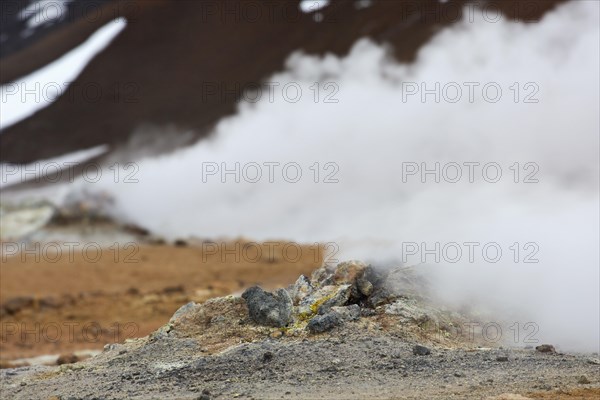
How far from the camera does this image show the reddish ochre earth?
1458 cm

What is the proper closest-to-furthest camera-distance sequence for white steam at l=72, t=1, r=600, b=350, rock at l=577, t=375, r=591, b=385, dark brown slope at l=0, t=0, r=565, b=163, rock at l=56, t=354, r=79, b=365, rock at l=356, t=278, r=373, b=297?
rock at l=577, t=375, r=591, b=385, rock at l=356, t=278, r=373, b=297, rock at l=56, t=354, r=79, b=365, white steam at l=72, t=1, r=600, b=350, dark brown slope at l=0, t=0, r=565, b=163

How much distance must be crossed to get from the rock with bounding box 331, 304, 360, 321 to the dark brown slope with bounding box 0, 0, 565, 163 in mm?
17101

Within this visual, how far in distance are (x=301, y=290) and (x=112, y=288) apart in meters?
9.76

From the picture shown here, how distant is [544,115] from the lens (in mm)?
20016

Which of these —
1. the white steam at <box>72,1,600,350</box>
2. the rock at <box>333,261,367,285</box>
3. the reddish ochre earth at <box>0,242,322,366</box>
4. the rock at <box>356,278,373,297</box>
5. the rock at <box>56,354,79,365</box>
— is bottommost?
the rock at <box>56,354,79,365</box>

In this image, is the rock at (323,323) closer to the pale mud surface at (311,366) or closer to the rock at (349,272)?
the pale mud surface at (311,366)

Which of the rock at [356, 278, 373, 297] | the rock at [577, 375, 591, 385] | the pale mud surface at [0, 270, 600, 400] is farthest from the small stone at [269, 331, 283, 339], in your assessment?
the rock at [577, 375, 591, 385]

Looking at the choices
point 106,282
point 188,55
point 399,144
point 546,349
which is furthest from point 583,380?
point 188,55

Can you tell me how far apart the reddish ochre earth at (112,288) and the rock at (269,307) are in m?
5.88

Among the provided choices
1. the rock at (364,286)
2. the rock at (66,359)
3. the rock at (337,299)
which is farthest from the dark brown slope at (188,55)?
the rock at (337,299)

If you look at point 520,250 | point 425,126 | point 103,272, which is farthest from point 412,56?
point 520,250

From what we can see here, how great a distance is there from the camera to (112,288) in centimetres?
1744

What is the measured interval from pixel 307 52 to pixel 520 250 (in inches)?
643

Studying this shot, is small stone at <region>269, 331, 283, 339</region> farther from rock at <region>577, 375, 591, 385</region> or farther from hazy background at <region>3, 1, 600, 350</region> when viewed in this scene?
hazy background at <region>3, 1, 600, 350</region>
